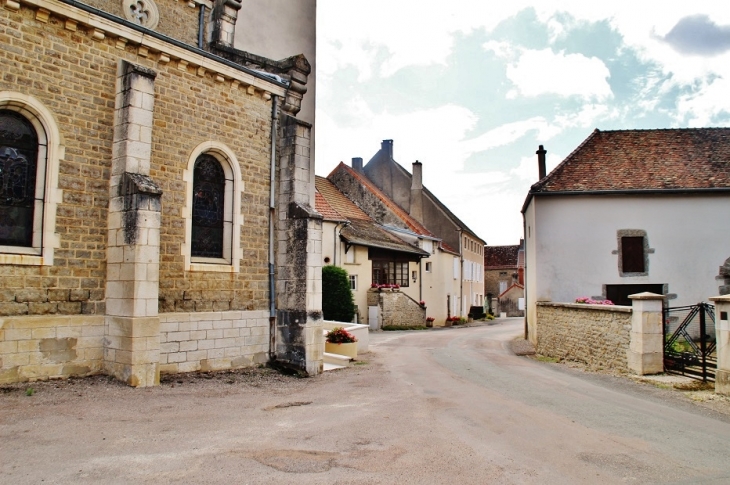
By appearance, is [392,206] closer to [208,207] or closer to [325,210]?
[325,210]

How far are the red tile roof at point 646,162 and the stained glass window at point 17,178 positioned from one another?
15.9 meters

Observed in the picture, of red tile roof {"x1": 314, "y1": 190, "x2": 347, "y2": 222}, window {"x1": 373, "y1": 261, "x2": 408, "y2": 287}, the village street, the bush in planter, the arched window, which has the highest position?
red tile roof {"x1": 314, "y1": 190, "x2": 347, "y2": 222}

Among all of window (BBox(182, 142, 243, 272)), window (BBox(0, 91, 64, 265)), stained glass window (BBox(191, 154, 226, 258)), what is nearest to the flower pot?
window (BBox(182, 142, 243, 272))

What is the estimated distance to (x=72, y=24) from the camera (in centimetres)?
850

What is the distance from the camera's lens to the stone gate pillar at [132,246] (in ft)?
27.6

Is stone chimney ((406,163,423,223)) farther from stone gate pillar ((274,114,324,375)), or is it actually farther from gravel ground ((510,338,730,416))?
stone gate pillar ((274,114,324,375))

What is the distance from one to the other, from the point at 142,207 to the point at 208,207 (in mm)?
2140

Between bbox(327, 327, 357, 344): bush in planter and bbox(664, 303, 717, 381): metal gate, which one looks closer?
bbox(664, 303, 717, 381): metal gate

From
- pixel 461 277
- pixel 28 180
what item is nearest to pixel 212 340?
pixel 28 180

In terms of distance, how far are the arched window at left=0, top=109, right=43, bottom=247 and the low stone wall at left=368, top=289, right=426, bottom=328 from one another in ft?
69.3

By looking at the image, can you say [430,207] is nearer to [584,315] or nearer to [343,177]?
[343,177]

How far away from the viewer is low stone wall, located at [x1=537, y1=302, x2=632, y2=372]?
13055 millimetres

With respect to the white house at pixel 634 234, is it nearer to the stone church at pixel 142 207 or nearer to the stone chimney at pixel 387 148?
the stone church at pixel 142 207

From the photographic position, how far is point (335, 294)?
2428 cm
